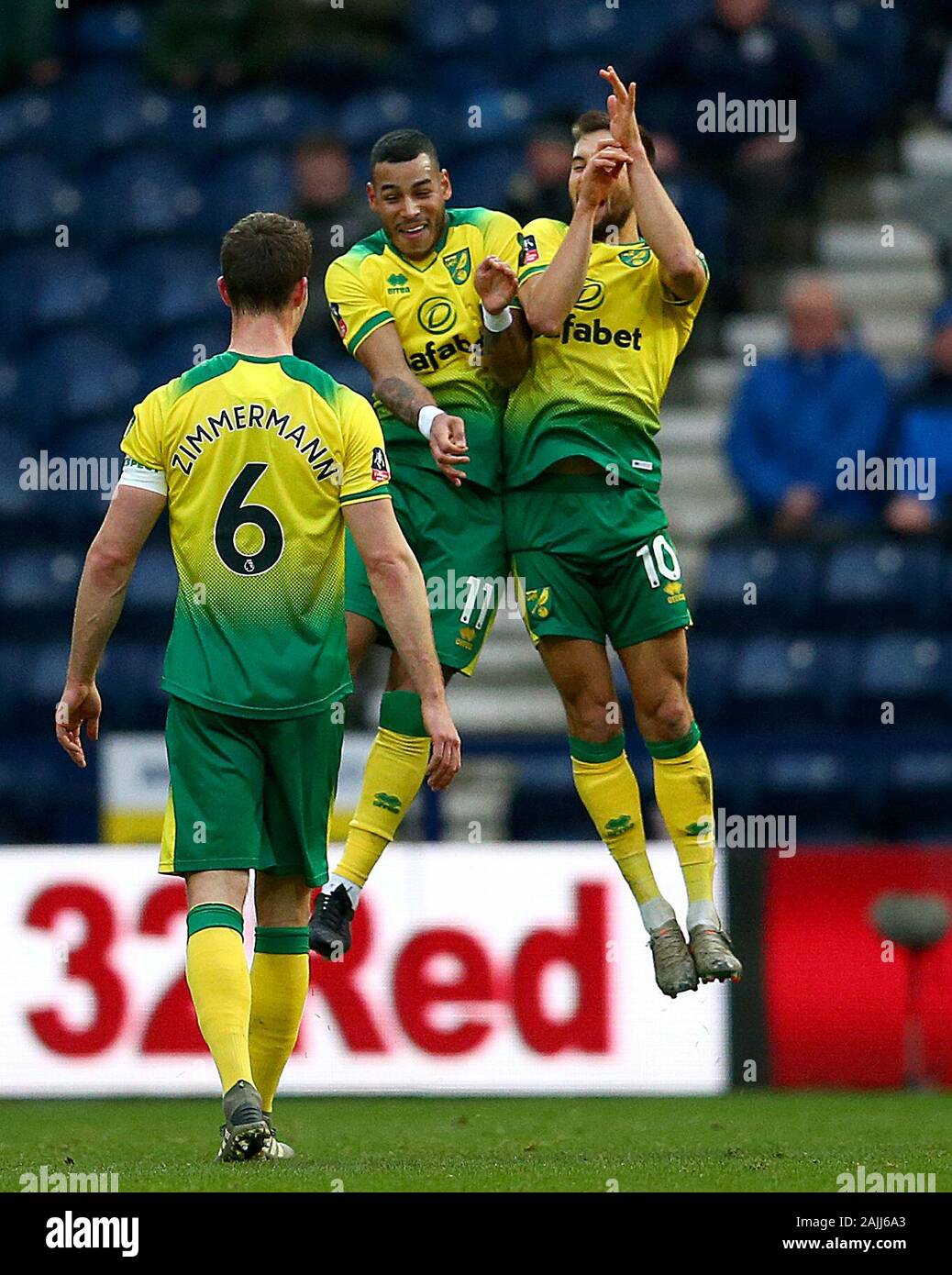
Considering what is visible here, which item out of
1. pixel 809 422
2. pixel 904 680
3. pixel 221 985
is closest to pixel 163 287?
pixel 809 422

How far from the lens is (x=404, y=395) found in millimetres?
6855

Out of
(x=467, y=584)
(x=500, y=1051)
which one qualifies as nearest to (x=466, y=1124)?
(x=500, y=1051)

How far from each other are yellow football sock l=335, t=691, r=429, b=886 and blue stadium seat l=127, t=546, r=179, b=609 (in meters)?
4.17

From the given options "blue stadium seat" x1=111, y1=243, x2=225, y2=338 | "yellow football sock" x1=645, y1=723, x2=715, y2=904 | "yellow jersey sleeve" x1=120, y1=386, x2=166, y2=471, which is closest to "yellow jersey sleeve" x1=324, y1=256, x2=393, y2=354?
"yellow jersey sleeve" x1=120, y1=386, x2=166, y2=471

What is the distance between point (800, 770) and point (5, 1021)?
3.49m

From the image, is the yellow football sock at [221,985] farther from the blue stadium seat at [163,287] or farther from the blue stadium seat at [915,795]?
the blue stadium seat at [163,287]

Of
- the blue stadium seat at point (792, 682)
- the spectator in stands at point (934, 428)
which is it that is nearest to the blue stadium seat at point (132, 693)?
the blue stadium seat at point (792, 682)

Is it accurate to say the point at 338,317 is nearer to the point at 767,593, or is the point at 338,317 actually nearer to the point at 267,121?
the point at 767,593

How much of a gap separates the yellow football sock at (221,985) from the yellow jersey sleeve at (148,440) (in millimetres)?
1089

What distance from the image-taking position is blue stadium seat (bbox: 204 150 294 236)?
12.7 meters

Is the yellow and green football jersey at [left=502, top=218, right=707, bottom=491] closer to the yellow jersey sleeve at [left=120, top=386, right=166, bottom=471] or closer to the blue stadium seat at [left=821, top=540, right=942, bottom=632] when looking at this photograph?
the yellow jersey sleeve at [left=120, top=386, right=166, bottom=471]

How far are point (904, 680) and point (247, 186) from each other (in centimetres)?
472

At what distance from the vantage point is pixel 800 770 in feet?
33.0
